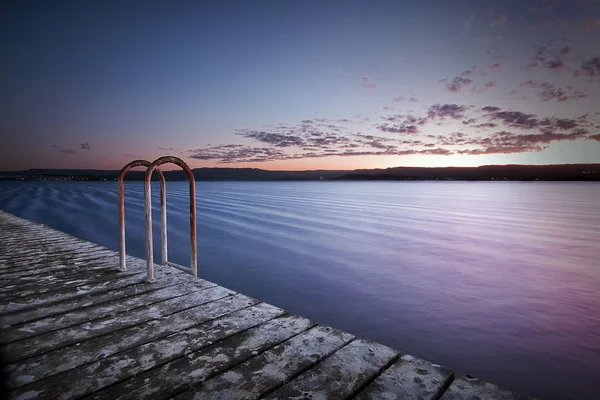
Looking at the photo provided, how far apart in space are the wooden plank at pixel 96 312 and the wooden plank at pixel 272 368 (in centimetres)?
166

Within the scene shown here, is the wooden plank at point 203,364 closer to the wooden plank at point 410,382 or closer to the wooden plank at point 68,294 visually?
the wooden plank at point 410,382

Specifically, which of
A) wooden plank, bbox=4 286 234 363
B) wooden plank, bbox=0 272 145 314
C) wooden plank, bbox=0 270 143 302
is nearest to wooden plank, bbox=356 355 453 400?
wooden plank, bbox=4 286 234 363

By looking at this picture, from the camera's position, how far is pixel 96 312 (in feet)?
10.3

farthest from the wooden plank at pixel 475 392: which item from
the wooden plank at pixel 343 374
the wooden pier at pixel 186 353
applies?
the wooden plank at pixel 343 374

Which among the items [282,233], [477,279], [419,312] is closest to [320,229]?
[282,233]

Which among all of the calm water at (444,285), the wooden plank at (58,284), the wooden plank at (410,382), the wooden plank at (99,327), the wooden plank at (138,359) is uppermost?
the wooden plank at (410,382)

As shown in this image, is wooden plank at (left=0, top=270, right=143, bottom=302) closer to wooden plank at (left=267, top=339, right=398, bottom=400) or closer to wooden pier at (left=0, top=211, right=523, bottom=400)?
wooden pier at (left=0, top=211, right=523, bottom=400)

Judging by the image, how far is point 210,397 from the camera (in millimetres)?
1898

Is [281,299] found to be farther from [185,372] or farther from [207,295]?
[185,372]

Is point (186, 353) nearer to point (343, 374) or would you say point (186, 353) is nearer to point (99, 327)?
point (99, 327)

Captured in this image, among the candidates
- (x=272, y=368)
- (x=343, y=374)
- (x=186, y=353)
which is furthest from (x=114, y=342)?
(x=343, y=374)

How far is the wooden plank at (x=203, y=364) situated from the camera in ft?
6.40

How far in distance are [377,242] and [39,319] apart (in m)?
10.9

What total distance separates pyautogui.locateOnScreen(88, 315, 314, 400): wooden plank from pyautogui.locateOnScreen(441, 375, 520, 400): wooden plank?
48.6 inches
